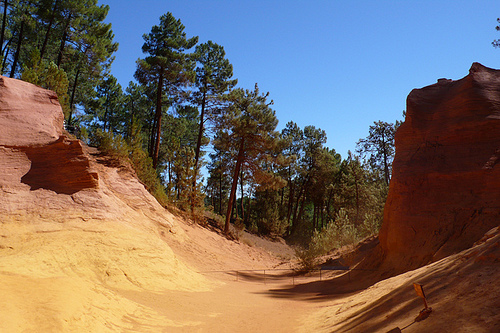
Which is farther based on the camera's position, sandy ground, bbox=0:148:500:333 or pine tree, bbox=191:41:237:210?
pine tree, bbox=191:41:237:210

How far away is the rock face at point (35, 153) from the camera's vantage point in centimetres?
A: 1380

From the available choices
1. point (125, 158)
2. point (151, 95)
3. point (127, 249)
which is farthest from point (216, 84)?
point (127, 249)

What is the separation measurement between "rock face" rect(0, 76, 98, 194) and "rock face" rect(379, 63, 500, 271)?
1250 cm

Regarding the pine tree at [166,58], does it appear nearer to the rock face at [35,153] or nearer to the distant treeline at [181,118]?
the distant treeline at [181,118]

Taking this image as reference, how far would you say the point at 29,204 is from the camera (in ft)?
42.1

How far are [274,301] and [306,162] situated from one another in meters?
33.7

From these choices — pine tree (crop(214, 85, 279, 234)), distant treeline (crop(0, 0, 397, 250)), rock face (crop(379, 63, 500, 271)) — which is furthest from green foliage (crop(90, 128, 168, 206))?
rock face (crop(379, 63, 500, 271))

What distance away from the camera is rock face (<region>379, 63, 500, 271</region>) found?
11469 mm

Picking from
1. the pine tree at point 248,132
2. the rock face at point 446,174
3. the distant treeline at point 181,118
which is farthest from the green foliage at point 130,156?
the rock face at point 446,174

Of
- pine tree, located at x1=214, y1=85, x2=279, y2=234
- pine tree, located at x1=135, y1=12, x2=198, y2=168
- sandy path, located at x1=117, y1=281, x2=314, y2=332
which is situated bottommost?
sandy path, located at x1=117, y1=281, x2=314, y2=332

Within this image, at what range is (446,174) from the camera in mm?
12727

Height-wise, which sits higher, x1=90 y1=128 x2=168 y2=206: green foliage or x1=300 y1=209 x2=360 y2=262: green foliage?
x1=90 y1=128 x2=168 y2=206: green foliage

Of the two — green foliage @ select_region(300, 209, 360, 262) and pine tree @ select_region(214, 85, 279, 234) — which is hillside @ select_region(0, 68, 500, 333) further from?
pine tree @ select_region(214, 85, 279, 234)

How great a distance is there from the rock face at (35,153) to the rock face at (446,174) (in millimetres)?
12495
